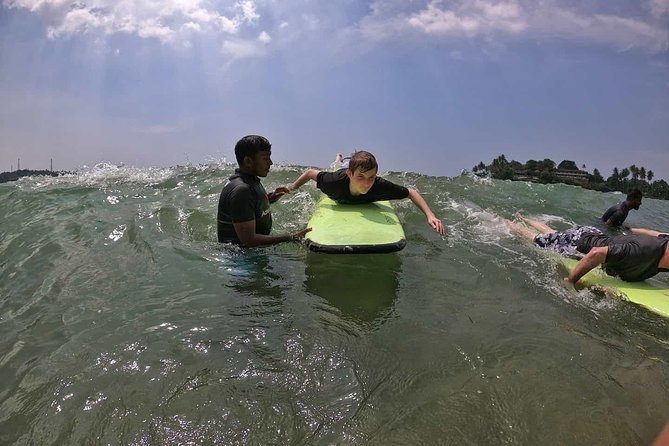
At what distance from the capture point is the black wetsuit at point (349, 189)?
18.8ft

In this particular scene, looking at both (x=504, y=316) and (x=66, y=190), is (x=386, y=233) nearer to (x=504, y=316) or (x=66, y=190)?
(x=504, y=316)

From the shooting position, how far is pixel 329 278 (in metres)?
4.45

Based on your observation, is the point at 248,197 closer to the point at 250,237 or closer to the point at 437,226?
the point at 250,237

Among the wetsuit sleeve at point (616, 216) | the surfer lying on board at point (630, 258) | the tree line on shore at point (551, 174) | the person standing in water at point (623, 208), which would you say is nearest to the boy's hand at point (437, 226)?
the surfer lying on board at point (630, 258)

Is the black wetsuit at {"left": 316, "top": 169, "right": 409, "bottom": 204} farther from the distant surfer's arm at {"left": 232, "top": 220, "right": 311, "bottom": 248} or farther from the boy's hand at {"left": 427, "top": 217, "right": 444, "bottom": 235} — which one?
the distant surfer's arm at {"left": 232, "top": 220, "right": 311, "bottom": 248}

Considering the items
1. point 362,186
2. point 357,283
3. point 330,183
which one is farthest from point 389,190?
point 357,283

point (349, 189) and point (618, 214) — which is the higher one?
point (349, 189)

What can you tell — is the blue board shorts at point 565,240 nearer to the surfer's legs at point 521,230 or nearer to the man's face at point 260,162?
the surfer's legs at point 521,230

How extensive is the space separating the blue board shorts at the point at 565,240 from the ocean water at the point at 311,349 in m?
0.54

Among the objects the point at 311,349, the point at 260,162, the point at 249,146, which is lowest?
the point at 311,349

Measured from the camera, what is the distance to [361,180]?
549 cm

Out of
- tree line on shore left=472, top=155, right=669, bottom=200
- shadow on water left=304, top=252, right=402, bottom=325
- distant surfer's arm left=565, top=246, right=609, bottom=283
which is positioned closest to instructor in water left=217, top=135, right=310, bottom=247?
shadow on water left=304, top=252, right=402, bottom=325

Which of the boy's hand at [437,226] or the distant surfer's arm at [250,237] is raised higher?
the boy's hand at [437,226]

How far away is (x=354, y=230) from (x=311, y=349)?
2.05 m
